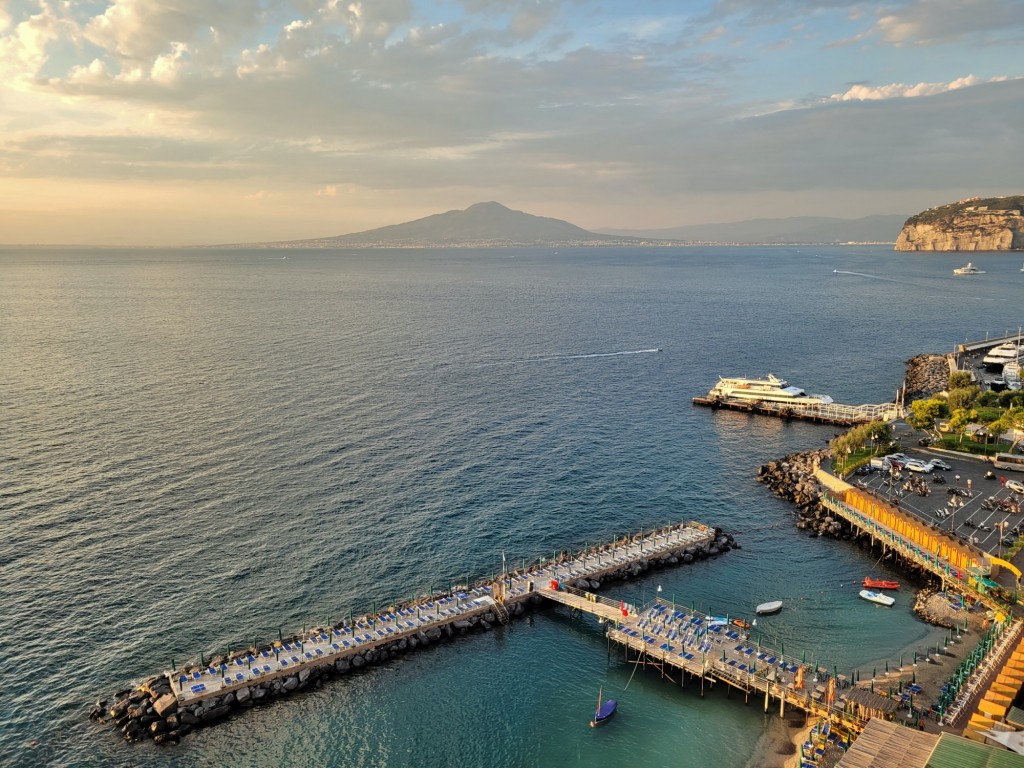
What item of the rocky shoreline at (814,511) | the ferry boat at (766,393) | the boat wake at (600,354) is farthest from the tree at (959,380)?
the boat wake at (600,354)

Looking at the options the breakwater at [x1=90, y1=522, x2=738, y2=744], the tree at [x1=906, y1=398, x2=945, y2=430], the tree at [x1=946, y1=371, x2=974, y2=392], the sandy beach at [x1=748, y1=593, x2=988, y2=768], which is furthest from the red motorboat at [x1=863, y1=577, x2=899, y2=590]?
the tree at [x1=946, y1=371, x2=974, y2=392]

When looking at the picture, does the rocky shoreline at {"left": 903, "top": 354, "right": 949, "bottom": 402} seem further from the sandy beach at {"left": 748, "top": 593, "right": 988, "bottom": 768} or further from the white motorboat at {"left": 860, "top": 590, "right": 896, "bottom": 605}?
the sandy beach at {"left": 748, "top": 593, "right": 988, "bottom": 768}

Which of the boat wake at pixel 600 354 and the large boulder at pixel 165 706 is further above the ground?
the boat wake at pixel 600 354

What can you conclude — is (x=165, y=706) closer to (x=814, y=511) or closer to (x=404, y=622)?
(x=404, y=622)

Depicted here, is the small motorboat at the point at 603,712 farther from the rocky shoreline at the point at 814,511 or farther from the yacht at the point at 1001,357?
the yacht at the point at 1001,357

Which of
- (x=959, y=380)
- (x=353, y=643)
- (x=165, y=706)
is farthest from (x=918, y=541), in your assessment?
(x=165, y=706)

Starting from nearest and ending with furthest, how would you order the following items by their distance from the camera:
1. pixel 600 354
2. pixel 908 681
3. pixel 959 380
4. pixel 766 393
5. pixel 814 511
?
pixel 908 681
pixel 814 511
pixel 959 380
pixel 766 393
pixel 600 354

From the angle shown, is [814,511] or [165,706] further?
[814,511]
